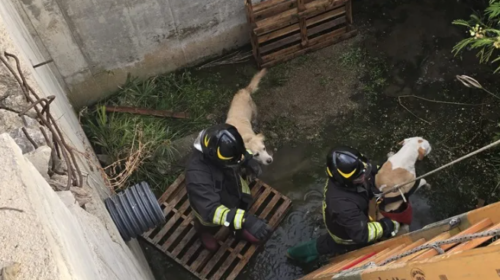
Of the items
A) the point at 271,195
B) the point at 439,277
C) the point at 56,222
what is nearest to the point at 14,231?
the point at 56,222

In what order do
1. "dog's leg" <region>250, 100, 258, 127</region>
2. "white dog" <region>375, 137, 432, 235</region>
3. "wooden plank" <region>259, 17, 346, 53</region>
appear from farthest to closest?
"wooden plank" <region>259, 17, 346, 53</region>
"dog's leg" <region>250, 100, 258, 127</region>
"white dog" <region>375, 137, 432, 235</region>

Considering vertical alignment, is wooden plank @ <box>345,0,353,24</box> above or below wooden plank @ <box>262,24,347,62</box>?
above

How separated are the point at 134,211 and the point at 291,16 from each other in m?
3.40

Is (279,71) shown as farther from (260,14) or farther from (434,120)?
(434,120)

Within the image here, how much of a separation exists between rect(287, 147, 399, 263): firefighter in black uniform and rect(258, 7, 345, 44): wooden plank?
2.71 m

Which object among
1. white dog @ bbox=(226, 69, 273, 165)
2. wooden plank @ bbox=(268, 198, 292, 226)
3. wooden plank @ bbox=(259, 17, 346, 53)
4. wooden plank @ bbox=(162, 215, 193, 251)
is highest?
wooden plank @ bbox=(259, 17, 346, 53)

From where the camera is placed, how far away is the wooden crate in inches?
225

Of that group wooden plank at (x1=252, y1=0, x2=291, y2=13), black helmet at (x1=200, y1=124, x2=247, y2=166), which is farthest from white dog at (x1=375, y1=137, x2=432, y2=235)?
wooden plank at (x1=252, y1=0, x2=291, y2=13)

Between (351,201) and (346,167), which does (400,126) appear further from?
(346,167)

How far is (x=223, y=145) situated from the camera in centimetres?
368

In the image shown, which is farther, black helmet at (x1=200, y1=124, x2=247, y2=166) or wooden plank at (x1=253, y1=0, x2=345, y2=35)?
wooden plank at (x1=253, y1=0, x2=345, y2=35)

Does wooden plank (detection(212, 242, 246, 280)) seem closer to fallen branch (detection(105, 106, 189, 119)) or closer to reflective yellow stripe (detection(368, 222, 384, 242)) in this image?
reflective yellow stripe (detection(368, 222, 384, 242))

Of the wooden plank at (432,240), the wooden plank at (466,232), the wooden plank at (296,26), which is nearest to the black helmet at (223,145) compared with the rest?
the wooden plank at (432,240)

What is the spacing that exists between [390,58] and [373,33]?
1.61ft
